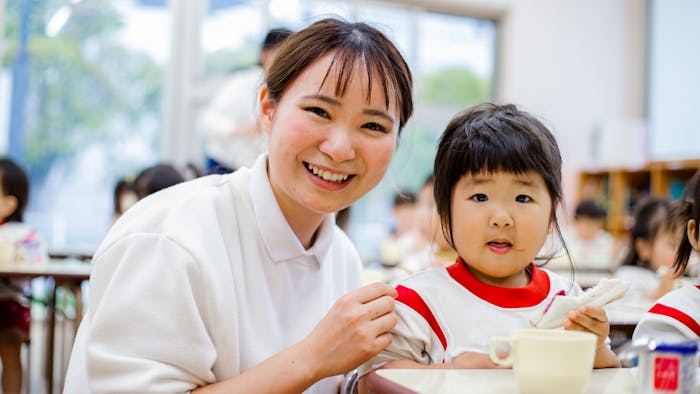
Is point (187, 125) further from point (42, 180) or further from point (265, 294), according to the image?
point (265, 294)

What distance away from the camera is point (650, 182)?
263 inches

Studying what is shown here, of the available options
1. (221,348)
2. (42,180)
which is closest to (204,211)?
(221,348)

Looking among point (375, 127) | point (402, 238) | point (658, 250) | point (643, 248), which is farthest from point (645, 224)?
point (375, 127)

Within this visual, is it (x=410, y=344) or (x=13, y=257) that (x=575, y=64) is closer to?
(x=13, y=257)

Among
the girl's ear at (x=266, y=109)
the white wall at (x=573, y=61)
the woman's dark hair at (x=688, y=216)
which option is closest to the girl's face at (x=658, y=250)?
the woman's dark hair at (x=688, y=216)

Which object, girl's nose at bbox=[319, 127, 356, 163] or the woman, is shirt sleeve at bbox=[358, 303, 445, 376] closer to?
the woman

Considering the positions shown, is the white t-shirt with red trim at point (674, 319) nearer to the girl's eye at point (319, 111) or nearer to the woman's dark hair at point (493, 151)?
the woman's dark hair at point (493, 151)

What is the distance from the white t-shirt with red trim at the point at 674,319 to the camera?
117 centimetres

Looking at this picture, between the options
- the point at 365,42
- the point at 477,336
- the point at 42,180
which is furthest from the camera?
the point at 42,180

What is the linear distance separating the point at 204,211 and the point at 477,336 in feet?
1.58

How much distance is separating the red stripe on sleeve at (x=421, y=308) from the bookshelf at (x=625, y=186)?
555 centimetres

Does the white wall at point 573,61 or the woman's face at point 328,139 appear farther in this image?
the white wall at point 573,61

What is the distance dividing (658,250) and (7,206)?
3146 mm

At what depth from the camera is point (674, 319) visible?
1.17m
